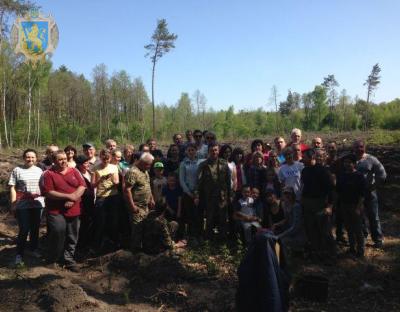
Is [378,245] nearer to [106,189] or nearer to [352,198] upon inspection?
[352,198]

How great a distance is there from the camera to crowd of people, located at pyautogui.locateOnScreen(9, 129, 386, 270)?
5934 mm

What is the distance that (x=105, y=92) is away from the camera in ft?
168

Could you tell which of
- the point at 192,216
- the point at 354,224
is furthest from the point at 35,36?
the point at 354,224

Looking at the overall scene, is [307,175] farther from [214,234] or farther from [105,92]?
[105,92]

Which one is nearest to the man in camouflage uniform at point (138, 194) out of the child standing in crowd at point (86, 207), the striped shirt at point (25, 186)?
the child standing in crowd at point (86, 207)

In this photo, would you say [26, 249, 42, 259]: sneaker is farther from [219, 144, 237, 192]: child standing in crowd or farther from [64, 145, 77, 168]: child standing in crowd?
[219, 144, 237, 192]: child standing in crowd

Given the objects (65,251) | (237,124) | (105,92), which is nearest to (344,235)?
(65,251)

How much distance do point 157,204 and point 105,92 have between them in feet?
154

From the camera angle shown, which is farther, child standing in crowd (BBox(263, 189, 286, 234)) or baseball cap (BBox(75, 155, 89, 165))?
baseball cap (BBox(75, 155, 89, 165))

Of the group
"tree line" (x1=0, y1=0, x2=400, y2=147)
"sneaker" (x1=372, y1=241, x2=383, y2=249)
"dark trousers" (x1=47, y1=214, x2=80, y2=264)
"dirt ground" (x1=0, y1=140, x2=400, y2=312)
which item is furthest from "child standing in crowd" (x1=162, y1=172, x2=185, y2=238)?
"tree line" (x1=0, y1=0, x2=400, y2=147)

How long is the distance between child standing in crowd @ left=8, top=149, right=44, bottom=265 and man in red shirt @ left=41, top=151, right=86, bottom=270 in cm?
52

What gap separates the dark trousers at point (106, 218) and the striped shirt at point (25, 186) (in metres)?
0.98

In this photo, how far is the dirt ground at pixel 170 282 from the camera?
16.0 ft

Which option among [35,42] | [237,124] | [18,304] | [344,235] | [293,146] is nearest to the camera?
[18,304]
